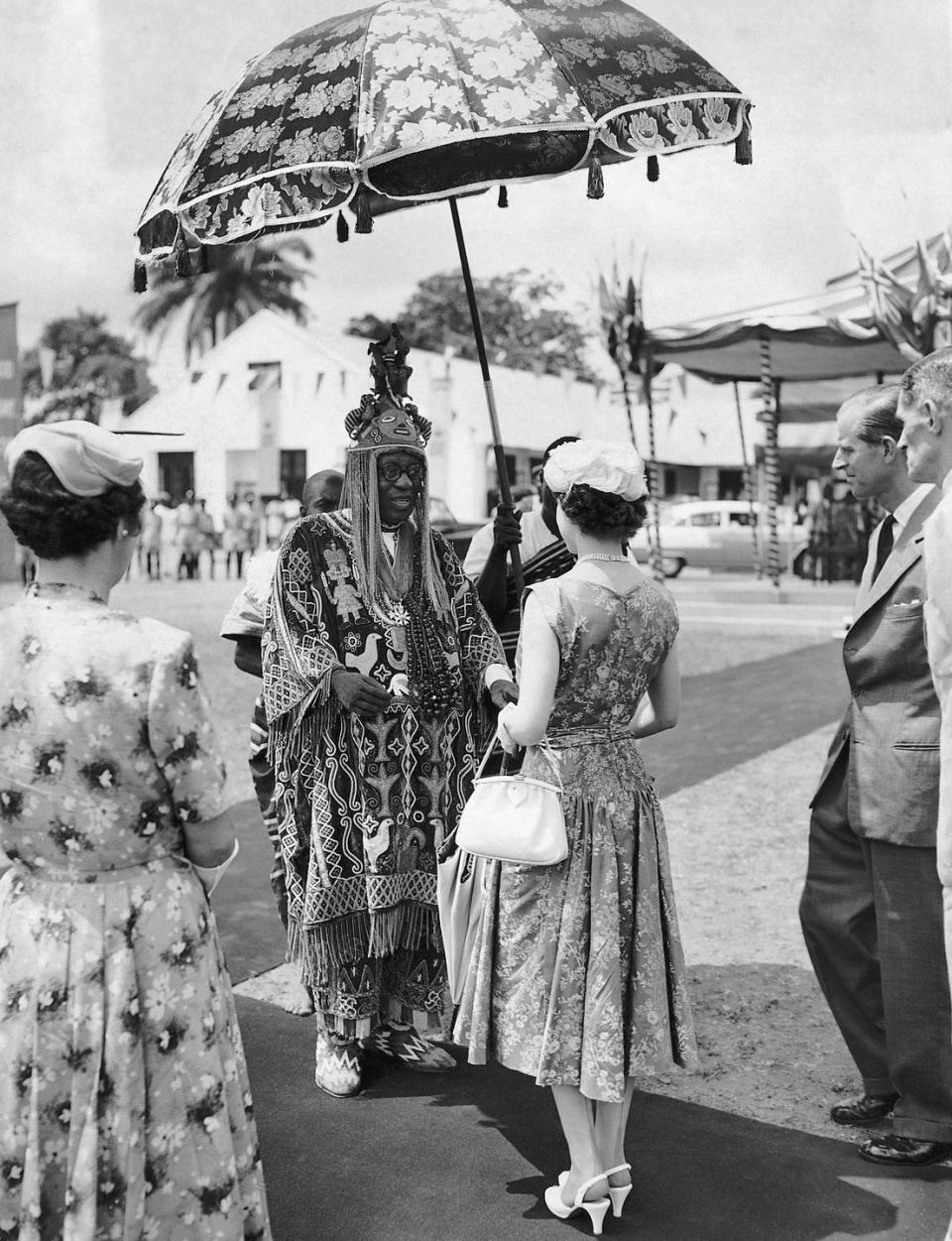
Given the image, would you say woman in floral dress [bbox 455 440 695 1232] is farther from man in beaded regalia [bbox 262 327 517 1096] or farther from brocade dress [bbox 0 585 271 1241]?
brocade dress [bbox 0 585 271 1241]

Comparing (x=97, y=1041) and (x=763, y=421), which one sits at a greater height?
(x=763, y=421)

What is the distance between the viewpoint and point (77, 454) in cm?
234

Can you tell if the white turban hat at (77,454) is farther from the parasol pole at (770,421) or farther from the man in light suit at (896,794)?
the parasol pole at (770,421)

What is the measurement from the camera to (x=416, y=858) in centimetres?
399

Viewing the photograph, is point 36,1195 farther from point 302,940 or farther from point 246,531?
point 246,531

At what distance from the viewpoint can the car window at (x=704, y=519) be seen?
30.5 m

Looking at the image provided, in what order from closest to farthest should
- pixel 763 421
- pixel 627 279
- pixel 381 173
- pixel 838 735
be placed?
1. pixel 838 735
2. pixel 381 173
3. pixel 627 279
4. pixel 763 421

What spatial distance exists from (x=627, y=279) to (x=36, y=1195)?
17.2 meters

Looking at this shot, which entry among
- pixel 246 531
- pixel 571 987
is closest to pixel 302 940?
pixel 571 987

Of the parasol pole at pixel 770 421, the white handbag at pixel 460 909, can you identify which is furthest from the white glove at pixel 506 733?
the parasol pole at pixel 770 421

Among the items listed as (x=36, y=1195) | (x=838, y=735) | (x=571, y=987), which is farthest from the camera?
(x=838, y=735)

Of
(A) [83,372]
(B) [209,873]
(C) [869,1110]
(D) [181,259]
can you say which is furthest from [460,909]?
(A) [83,372]

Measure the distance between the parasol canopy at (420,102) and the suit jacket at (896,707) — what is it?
136 centimetres

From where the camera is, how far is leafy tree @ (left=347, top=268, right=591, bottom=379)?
55156 millimetres
